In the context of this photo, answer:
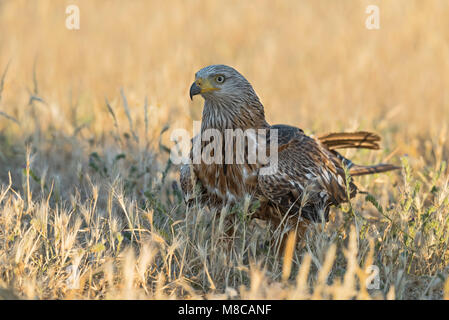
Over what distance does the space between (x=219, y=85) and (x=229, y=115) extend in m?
0.23

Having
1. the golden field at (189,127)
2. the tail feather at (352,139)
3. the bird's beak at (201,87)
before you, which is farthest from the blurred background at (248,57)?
the bird's beak at (201,87)

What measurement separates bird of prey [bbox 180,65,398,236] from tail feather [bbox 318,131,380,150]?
713 millimetres

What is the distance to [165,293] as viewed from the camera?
3.57 meters

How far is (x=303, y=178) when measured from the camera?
4242 millimetres

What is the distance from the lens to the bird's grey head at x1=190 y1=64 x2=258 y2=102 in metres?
4.11

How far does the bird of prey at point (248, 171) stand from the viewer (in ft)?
13.4

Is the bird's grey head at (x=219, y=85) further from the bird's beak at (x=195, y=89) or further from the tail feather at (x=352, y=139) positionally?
the tail feather at (x=352, y=139)

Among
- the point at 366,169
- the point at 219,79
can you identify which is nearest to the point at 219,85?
the point at 219,79

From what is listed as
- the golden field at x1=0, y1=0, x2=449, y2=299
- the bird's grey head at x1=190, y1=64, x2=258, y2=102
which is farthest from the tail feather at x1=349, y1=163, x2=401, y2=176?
the bird's grey head at x1=190, y1=64, x2=258, y2=102

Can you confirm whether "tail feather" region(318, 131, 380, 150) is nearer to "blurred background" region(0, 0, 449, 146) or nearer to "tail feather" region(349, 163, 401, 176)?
"tail feather" region(349, 163, 401, 176)

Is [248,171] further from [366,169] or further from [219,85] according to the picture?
[366,169]

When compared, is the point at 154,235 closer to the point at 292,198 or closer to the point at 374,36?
the point at 292,198
